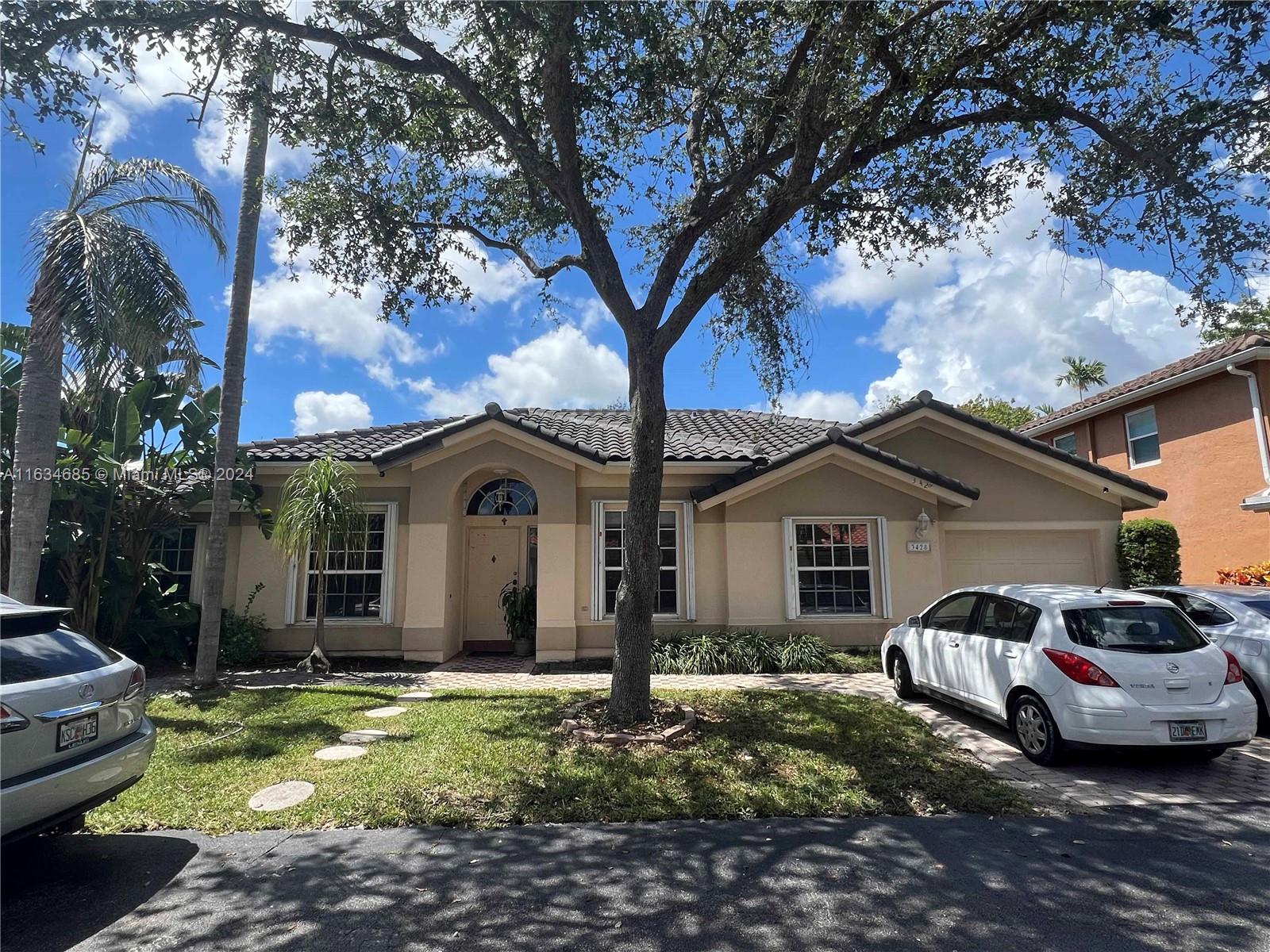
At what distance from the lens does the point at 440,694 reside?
8.85m

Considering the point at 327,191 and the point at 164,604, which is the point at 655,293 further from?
the point at 164,604

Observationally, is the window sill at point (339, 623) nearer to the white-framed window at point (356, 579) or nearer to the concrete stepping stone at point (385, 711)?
the white-framed window at point (356, 579)

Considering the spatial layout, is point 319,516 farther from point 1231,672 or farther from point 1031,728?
point 1231,672

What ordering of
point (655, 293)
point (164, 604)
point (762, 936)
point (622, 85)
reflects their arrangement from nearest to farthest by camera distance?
1. point (762, 936)
2. point (655, 293)
3. point (622, 85)
4. point (164, 604)

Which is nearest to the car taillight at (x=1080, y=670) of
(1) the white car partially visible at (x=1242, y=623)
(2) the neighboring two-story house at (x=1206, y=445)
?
(1) the white car partially visible at (x=1242, y=623)

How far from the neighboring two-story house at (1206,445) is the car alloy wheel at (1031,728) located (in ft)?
33.8

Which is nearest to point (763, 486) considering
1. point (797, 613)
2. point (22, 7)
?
point (797, 613)

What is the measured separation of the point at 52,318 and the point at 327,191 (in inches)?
140

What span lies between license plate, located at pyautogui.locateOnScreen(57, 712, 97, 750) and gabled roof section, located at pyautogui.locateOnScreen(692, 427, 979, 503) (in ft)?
29.4

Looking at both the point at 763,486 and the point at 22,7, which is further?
the point at 763,486

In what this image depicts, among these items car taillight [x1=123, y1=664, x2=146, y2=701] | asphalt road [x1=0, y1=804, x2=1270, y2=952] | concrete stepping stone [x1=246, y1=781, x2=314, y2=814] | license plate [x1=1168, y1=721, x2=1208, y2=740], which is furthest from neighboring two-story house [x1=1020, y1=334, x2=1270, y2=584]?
car taillight [x1=123, y1=664, x2=146, y2=701]

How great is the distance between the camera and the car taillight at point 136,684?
4398mm

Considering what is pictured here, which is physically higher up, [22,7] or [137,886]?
[22,7]

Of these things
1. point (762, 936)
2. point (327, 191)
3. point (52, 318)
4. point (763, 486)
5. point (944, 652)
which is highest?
point (327, 191)
